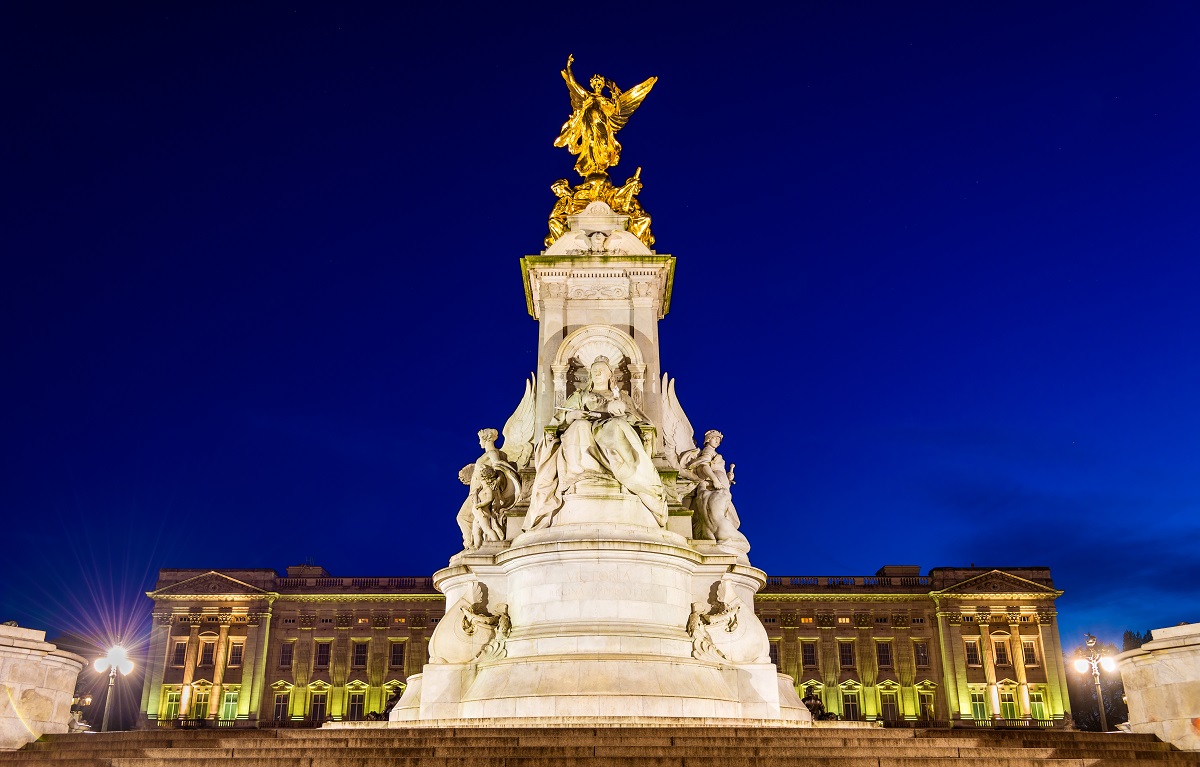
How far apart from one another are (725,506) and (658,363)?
4158 mm

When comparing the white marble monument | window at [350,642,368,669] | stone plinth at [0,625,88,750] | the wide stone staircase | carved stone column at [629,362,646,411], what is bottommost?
the wide stone staircase

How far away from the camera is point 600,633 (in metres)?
15.9

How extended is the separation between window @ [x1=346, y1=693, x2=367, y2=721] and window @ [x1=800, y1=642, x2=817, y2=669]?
3531cm

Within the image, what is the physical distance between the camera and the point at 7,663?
12750mm

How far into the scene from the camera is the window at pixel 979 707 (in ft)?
258

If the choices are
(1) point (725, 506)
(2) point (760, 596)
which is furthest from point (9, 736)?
(2) point (760, 596)

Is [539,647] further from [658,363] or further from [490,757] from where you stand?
[658,363]

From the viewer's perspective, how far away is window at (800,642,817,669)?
8100 cm

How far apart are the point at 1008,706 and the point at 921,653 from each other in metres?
7.39

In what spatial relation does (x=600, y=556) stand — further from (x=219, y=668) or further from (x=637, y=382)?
(x=219, y=668)

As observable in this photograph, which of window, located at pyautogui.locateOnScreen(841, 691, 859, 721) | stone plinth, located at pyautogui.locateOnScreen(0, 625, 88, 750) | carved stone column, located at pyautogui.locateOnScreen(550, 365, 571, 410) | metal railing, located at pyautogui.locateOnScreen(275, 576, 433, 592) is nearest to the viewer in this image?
stone plinth, located at pyautogui.locateOnScreen(0, 625, 88, 750)

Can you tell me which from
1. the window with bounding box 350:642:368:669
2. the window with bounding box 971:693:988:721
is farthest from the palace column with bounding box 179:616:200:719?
the window with bounding box 971:693:988:721

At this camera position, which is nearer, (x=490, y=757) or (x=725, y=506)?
(x=490, y=757)

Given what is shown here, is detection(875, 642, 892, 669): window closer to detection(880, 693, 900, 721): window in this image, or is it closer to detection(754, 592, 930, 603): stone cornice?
detection(880, 693, 900, 721): window
